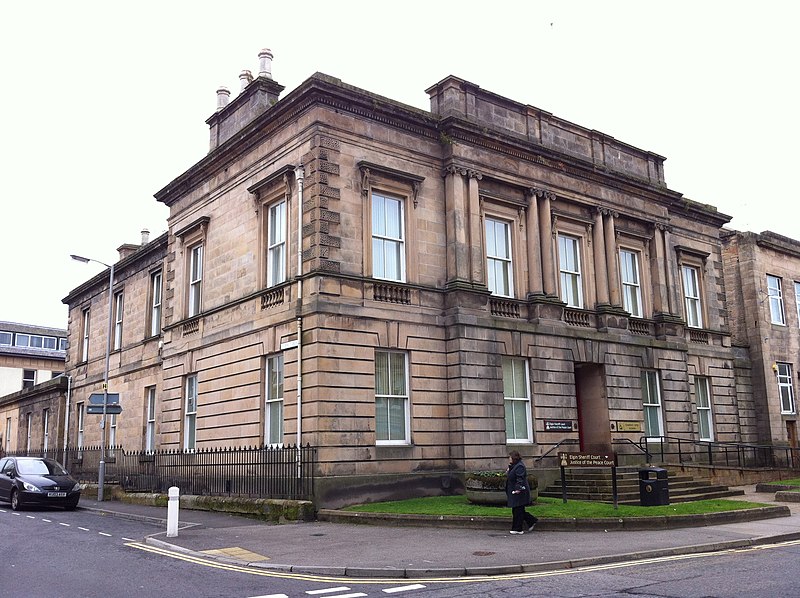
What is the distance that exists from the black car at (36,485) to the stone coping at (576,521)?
9.88 m

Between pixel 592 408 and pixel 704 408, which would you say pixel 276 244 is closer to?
pixel 592 408

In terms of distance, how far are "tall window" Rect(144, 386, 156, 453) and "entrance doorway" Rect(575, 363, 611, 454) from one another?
1622cm

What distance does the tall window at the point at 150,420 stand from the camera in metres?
29.1

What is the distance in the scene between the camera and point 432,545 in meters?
13.2

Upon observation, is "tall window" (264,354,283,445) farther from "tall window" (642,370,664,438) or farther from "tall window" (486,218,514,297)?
"tall window" (642,370,664,438)

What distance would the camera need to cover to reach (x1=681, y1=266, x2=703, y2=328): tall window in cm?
3003

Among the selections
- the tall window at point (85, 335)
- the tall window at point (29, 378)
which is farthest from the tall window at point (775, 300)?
the tall window at point (29, 378)

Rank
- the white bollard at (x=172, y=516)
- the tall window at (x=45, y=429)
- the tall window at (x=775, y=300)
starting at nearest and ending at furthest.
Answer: the white bollard at (x=172, y=516)
the tall window at (x=775, y=300)
the tall window at (x=45, y=429)

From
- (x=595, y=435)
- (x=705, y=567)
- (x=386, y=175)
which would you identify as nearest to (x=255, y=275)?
(x=386, y=175)

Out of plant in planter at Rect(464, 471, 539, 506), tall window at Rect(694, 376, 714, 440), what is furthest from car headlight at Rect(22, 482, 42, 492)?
tall window at Rect(694, 376, 714, 440)

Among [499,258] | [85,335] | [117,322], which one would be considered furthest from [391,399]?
[85,335]

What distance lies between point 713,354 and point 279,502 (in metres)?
19.7

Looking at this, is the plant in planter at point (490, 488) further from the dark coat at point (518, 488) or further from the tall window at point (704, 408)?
the tall window at point (704, 408)

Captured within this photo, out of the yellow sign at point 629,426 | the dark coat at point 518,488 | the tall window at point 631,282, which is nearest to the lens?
the dark coat at point 518,488
